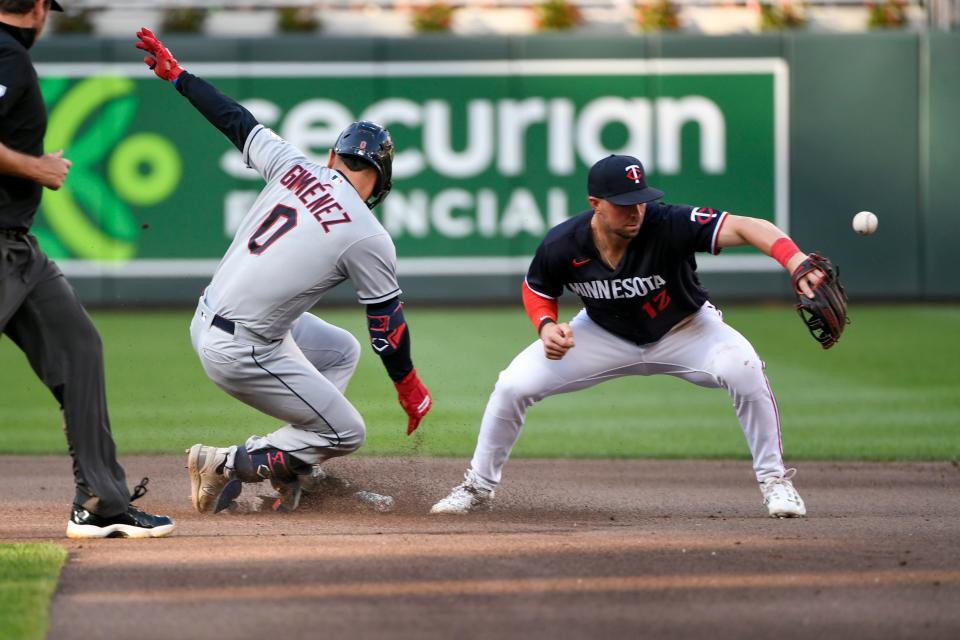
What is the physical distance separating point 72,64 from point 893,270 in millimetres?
10589

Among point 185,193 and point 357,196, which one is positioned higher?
point 357,196

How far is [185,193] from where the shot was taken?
16.7 m

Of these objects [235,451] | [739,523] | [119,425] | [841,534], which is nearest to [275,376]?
[235,451]

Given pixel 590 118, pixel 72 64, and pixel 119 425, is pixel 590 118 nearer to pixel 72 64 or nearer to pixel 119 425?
pixel 72 64

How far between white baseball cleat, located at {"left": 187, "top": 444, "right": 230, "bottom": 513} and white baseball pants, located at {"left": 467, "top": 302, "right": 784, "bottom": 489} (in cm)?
111

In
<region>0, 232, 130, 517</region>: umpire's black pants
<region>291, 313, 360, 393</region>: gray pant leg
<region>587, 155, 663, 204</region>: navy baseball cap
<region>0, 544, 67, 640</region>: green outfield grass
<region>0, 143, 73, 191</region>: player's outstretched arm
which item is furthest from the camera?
<region>291, 313, 360, 393</region>: gray pant leg

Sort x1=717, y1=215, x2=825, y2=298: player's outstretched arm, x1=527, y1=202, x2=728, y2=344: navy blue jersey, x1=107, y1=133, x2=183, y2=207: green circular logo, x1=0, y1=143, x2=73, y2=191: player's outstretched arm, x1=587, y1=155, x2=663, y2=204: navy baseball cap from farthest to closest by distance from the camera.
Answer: x1=107, y1=133, x2=183, y2=207: green circular logo → x1=527, y1=202, x2=728, y2=344: navy blue jersey → x1=587, y1=155, x2=663, y2=204: navy baseball cap → x1=717, y1=215, x2=825, y2=298: player's outstretched arm → x1=0, y1=143, x2=73, y2=191: player's outstretched arm

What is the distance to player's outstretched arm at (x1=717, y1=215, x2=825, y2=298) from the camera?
541 centimetres

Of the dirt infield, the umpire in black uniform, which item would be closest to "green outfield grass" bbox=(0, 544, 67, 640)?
the dirt infield

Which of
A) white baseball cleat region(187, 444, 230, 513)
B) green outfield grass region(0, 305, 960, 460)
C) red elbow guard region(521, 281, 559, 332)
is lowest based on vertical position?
green outfield grass region(0, 305, 960, 460)

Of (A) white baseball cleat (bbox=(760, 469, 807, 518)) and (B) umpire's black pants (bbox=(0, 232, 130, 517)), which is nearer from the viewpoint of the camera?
(B) umpire's black pants (bbox=(0, 232, 130, 517))

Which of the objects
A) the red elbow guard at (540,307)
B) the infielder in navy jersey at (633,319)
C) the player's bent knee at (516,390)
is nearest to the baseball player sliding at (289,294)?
the player's bent knee at (516,390)

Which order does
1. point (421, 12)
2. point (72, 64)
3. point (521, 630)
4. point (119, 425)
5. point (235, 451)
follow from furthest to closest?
point (421, 12) → point (72, 64) → point (119, 425) → point (235, 451) → point (521, 630)

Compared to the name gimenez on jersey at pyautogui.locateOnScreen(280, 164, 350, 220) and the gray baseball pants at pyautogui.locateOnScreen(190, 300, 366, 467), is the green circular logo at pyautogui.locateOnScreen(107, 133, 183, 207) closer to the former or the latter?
the gray baseball pants at pyautogui.locateOnScreen(190, 300, 366, 467)
